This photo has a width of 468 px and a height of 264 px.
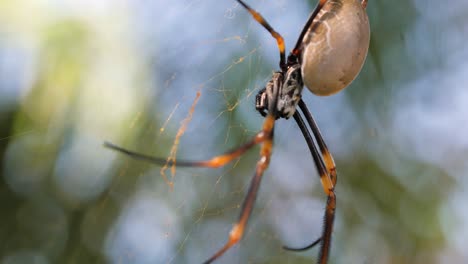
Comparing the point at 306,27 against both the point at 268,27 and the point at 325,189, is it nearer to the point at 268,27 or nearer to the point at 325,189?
the point at 268,27

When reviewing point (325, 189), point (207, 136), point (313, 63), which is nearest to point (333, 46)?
point (313, 63)

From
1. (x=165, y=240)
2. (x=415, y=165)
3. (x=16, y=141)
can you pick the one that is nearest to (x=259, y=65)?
(x=165, y=240)

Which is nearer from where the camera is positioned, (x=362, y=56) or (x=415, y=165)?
(x=362, y=56)

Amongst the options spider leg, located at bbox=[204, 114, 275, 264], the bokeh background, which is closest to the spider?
spider leg, located at bbox=[204, 114, 275, 264]

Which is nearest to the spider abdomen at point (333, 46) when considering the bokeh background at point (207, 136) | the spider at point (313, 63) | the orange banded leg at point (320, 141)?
the spider at point (313, 63)

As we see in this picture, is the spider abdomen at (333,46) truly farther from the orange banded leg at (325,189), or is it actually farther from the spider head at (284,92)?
the orange banded leg at (325,189)

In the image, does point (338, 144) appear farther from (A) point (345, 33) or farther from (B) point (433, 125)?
(A) point (345, 33)
